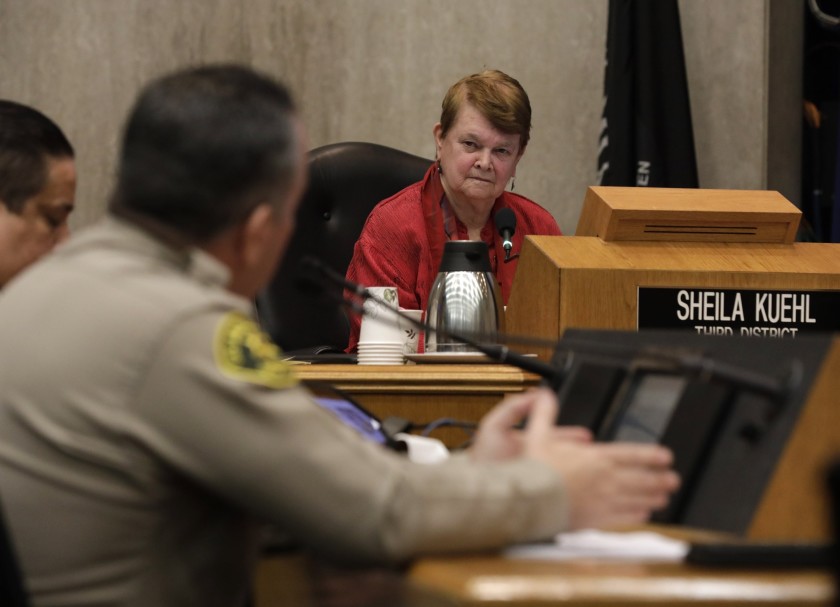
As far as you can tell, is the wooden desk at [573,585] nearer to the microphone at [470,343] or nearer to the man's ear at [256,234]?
the man's ear at [256,234]

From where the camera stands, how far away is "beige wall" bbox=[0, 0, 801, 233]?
445 centimetres

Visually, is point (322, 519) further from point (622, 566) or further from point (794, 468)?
point (794, 468)

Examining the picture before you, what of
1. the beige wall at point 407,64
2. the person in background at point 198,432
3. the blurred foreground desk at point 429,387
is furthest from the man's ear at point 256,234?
the beige wall at point 407,64

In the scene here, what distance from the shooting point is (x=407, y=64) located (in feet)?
14.7

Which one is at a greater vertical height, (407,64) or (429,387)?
(407,64)

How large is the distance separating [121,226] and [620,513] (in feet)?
1.67

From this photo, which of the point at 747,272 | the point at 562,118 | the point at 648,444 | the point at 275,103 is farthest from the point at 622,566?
the point at 562,118

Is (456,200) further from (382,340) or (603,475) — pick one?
(603,475)

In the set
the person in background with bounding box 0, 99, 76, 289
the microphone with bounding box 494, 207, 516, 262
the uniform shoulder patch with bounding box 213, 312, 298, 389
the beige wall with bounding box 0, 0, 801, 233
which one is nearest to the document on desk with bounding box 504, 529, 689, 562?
the uniform shoulder patch with bounding box 213, 312, 298, 389

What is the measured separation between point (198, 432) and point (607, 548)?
342 mm

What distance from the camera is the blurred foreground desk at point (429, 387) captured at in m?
2.21

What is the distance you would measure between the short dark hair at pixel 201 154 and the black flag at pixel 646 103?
3113mm

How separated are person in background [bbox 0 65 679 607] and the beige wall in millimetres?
3350

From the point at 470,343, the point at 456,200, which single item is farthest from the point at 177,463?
the point at 456,200
